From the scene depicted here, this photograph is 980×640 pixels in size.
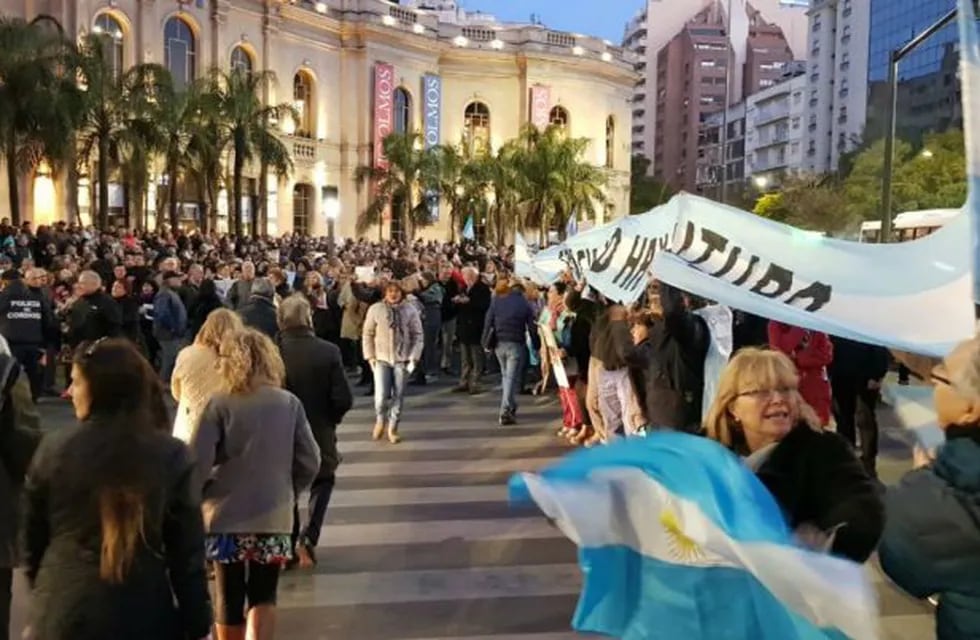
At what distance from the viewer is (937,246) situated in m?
4.34

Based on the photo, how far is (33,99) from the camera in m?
26.6

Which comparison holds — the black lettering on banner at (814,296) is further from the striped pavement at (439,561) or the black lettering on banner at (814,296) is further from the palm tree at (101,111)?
the palm tree at (101,111)

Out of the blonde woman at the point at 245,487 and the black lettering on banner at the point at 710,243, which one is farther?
the black lettering on banner at the point at 710,243

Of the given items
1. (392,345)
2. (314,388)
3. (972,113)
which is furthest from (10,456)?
(392,345)

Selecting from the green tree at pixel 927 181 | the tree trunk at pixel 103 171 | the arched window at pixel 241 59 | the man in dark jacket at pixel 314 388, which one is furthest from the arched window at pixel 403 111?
the man in dark jacket at pixel 314 388

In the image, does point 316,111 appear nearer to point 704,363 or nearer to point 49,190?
point 49,190

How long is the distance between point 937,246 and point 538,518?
442 cm

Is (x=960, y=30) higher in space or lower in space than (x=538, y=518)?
higher

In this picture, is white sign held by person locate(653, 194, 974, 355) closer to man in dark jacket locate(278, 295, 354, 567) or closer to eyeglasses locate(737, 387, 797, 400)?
eyeglasses locate(737, 387, 797, 400)

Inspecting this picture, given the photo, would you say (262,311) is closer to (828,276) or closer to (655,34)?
(828,276)

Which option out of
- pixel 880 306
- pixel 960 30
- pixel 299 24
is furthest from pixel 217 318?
pixel 299 24

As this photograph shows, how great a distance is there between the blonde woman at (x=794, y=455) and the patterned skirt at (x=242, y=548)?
2.14 metres

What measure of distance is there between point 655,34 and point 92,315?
15900 cm

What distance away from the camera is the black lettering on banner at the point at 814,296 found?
15.5 ft
